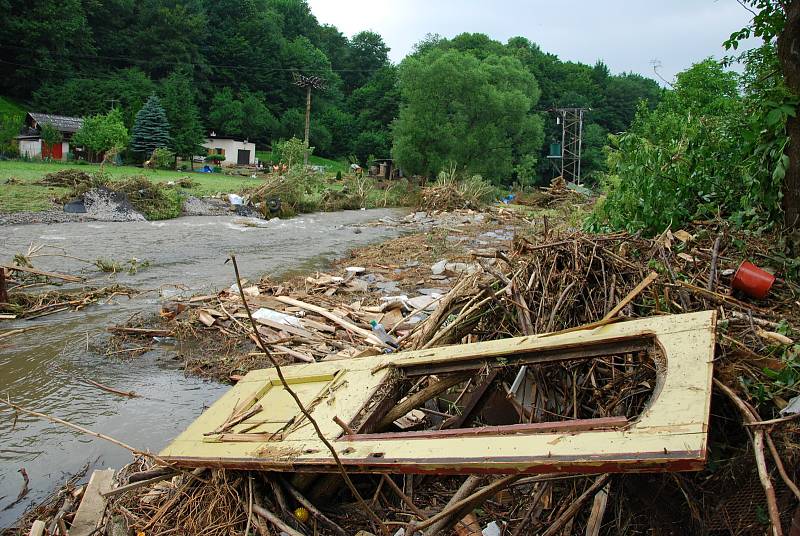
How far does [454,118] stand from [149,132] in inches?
907

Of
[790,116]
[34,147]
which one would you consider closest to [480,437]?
[790,116]

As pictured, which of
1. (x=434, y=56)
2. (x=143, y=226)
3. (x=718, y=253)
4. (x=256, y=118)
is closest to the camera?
(x=718, y=253)

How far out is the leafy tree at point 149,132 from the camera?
43.5 metres

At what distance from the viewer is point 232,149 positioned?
58219mm

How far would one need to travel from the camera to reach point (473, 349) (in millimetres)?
3400

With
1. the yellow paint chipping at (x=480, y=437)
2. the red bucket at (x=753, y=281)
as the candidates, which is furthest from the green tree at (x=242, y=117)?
the red bucket at (x=753, y=281)

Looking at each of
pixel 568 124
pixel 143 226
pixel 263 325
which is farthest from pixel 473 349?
pixel 568 124

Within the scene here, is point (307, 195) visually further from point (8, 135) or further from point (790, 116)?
point (790, 116)

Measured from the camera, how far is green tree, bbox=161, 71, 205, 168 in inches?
1922

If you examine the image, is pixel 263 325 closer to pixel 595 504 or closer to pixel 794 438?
pixel 595 504

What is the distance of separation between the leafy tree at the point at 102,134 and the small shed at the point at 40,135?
1823 millimetres

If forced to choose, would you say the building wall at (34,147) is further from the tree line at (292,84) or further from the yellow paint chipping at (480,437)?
the yellow paint chipping at (480,437)

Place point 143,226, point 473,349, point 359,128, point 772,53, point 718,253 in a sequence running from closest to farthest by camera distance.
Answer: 1. point 473,349
2. point 718,253
3. point 772,53
4. point 143,226
5. point 359,128

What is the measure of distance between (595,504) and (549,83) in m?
72.2
